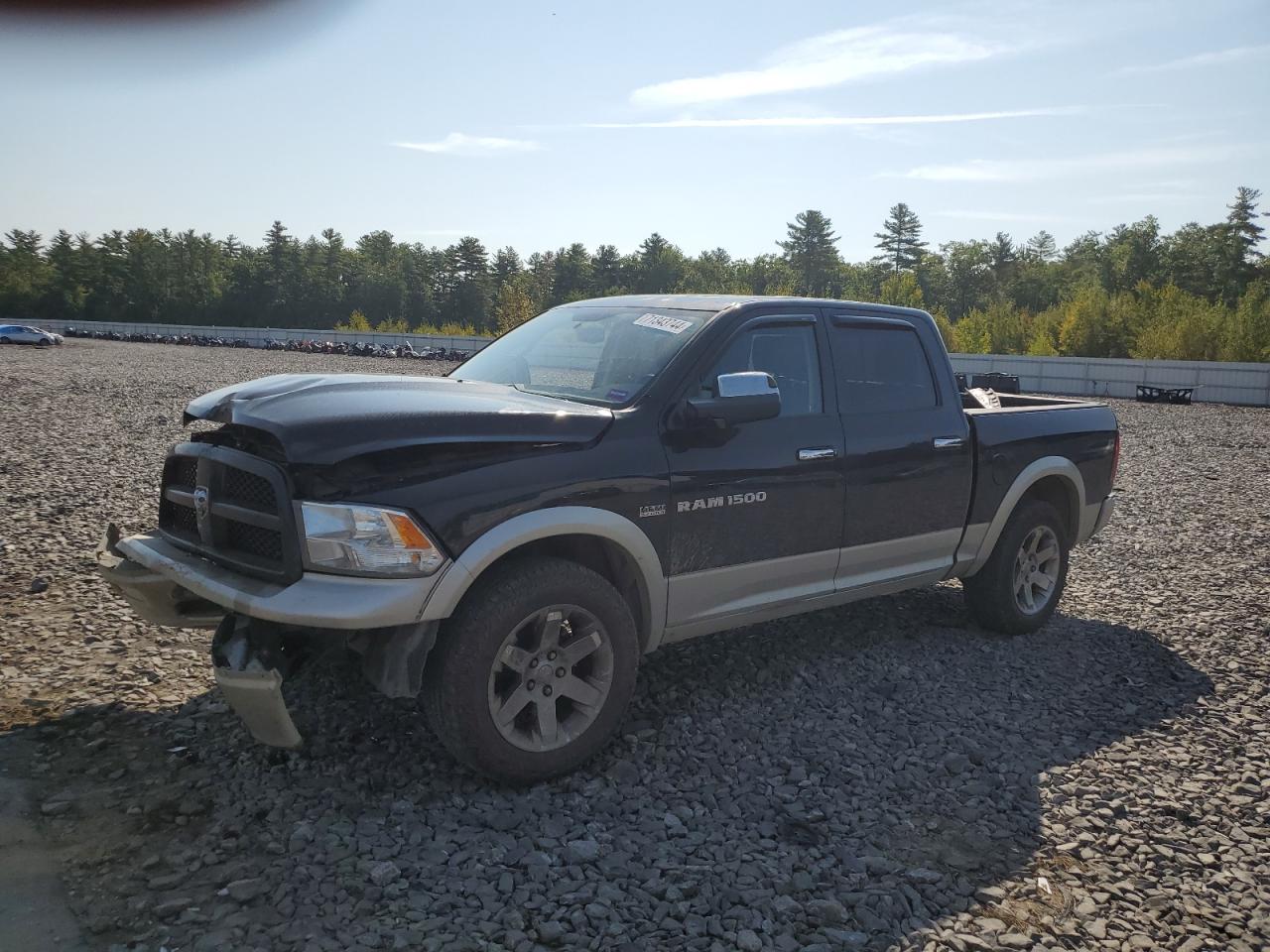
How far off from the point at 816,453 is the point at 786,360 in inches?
21.1

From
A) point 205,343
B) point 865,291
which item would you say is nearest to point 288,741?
point 205,343

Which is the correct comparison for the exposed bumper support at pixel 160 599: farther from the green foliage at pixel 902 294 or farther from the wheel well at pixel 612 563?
the green foliage at pixel 902 294

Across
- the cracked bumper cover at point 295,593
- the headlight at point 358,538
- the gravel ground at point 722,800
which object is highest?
the headlight at point 358,538

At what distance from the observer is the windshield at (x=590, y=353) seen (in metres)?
4.45

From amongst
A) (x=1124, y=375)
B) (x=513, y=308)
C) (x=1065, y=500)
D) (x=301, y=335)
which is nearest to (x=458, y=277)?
(x=513, y=308)

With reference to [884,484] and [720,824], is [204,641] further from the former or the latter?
[884,484]

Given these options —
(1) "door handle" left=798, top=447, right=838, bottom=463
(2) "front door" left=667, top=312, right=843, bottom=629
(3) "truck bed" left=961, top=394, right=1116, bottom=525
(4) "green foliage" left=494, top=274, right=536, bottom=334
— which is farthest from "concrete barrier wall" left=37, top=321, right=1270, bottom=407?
(4) "green foliage" left=494, top=274, right=536, bottom=334

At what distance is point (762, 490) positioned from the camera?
4.45 metres

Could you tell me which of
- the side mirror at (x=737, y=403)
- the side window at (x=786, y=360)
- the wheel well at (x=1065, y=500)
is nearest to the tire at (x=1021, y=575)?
the wheel well at (x=1065, y=500)

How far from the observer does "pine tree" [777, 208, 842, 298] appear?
130 metres

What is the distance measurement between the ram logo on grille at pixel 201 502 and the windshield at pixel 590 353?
1.57 m

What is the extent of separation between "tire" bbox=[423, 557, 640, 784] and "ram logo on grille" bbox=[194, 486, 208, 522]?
113cm

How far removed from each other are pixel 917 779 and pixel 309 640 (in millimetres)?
2616

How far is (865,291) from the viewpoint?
368ft
